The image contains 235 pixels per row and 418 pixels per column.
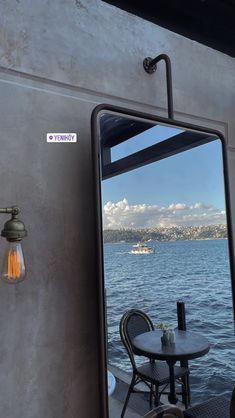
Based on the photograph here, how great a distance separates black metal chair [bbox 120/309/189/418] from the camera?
1.49 m

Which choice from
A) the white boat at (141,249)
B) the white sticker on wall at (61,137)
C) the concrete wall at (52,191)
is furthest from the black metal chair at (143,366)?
the white sticker on wall at (61,137)

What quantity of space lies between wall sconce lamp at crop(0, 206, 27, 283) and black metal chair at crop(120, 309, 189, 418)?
574 mm

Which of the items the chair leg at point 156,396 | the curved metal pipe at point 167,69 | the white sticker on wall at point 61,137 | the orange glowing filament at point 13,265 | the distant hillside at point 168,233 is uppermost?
the curved metal pipe at point 167,69

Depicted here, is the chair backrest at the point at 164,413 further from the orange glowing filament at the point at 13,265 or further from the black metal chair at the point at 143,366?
the orange glowing filament at the point at 13,265

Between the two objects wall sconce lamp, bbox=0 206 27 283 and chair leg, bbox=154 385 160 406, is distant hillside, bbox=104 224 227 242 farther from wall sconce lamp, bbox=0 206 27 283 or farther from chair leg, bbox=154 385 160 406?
chair leg, bbox=154 385 160 406

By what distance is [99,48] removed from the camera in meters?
1.64

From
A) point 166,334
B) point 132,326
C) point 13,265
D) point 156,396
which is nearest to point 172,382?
point 156,396

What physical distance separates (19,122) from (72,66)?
399 mm

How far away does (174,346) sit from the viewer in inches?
63.2

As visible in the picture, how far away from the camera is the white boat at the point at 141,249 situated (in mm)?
1590

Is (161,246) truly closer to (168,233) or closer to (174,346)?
(168,233)

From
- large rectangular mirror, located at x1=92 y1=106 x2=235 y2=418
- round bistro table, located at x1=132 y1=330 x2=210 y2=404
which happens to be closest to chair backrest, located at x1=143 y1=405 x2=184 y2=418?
large rectangular mirror, located at x1=92 y1=106 x2=235 y2=418

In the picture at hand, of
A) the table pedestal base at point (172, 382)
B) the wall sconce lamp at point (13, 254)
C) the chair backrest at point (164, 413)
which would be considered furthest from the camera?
the table pedestal base at point (172, 382)

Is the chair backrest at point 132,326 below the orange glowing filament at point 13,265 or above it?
below
